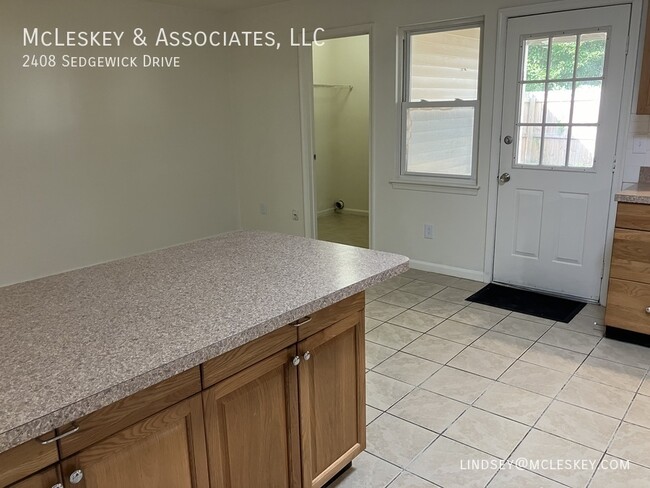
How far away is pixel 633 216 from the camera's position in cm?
290

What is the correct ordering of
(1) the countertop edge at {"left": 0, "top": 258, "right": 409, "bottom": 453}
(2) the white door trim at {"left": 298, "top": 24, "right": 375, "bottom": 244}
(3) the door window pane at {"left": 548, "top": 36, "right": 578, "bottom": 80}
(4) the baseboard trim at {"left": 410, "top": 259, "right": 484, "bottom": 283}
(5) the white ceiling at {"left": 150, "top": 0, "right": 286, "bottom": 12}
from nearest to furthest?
1. (1) the countertop edge at {"left": 0, "top": 258, "right": 409, "bottom": 453}
2. (3) the door window pane at {"left": 548, "top": 36, "right": 578, "bottom": 80}
3. (4) the baseboard trim at {"left": 410, "top": 259, "right": 484, "bottom": 283}
4. (2) the white door trim at {"left": 298, "top": 24, "right": 375, "bottom": 244}
5. (5) the white ceiling at {"left": 150, "top": 0, "right": 286, "bottom": 12}

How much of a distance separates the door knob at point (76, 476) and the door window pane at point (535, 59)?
11.9 feet

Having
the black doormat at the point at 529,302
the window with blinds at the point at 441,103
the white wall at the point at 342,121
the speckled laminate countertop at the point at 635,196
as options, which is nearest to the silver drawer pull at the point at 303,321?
the speckled laminate countertop at the point at 635,196

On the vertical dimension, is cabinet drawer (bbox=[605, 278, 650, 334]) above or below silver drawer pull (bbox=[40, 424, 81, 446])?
below

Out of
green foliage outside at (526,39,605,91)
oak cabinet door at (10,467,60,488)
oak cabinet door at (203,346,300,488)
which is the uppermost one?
green foliage outside at (526,39,605,91)

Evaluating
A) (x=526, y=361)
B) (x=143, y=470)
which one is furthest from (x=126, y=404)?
(x=526, y=361)

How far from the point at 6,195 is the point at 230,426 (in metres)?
3.40

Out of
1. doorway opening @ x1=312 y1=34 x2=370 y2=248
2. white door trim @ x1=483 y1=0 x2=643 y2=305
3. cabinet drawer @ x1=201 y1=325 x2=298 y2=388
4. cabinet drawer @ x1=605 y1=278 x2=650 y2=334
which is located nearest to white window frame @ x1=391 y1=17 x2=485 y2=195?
white door trim @ x1=483 y1=0 x2=643 y2=305

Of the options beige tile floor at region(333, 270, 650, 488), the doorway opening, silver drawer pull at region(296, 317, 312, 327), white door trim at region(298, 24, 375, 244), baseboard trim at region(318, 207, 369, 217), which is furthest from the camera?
baseboard trim at region(318, 207, 369, 217)

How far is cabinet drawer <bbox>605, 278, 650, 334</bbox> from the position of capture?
294cm

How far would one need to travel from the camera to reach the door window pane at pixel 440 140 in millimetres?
4121

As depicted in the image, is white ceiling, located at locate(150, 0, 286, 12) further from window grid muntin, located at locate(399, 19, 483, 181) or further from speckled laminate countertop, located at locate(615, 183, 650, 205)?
speckled laminate countertop, located at locate(615, 183, 650, 205)

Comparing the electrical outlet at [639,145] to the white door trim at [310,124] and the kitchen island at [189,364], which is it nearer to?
the white door trim at [310,124]

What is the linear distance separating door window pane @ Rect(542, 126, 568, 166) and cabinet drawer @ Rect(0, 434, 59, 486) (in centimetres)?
357
